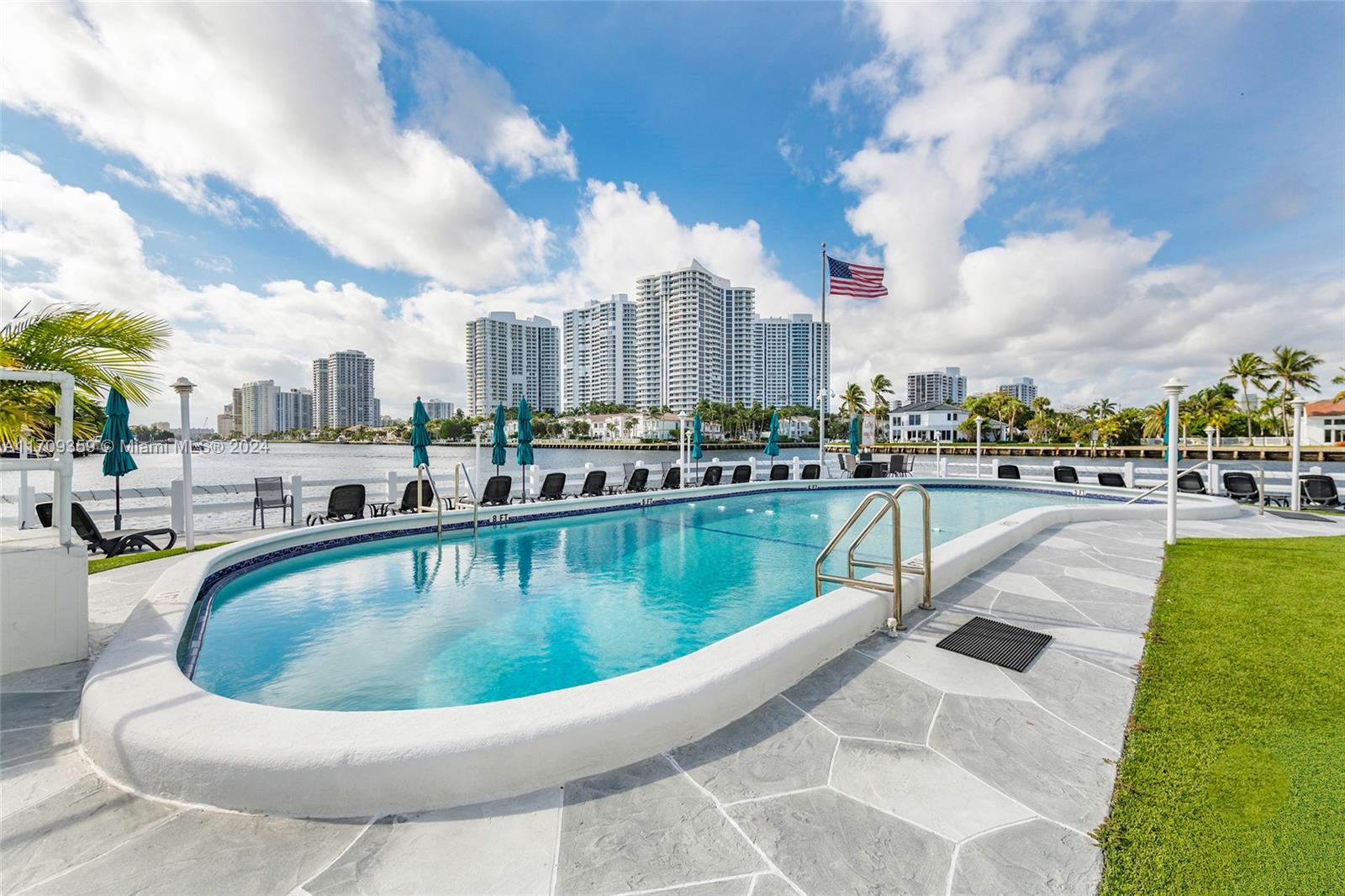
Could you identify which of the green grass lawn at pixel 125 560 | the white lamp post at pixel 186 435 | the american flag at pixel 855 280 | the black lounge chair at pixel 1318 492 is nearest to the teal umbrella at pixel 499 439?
the white lamp post at pixel 186 435

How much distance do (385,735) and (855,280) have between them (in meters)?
18.8

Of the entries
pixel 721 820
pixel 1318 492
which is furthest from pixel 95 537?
pixel 1318 492

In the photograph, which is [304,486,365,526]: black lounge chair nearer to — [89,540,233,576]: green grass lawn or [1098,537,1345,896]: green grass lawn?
[89,540,233,576]: green grass lawn

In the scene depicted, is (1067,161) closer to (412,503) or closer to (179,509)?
(412,503)

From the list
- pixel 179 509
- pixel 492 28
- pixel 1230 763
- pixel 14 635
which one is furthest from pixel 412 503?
pixel 1230 763

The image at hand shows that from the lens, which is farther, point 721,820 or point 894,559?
point 894,559

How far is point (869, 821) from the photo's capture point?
1924mm

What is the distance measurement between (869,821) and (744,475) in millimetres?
15139

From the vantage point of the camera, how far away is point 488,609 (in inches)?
222

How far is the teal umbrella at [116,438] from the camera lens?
337 inches

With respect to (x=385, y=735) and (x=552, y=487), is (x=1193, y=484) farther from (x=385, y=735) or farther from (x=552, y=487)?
(x=385, y=735)

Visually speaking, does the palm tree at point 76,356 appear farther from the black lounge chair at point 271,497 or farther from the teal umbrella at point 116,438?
the black lounge chair at point 271,497

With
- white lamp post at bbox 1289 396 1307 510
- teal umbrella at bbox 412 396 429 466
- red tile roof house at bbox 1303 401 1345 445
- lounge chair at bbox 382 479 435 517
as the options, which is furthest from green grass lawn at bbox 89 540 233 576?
red tile roof house at bbox 1303 401 1345 445

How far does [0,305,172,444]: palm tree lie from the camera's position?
4.70 meters
